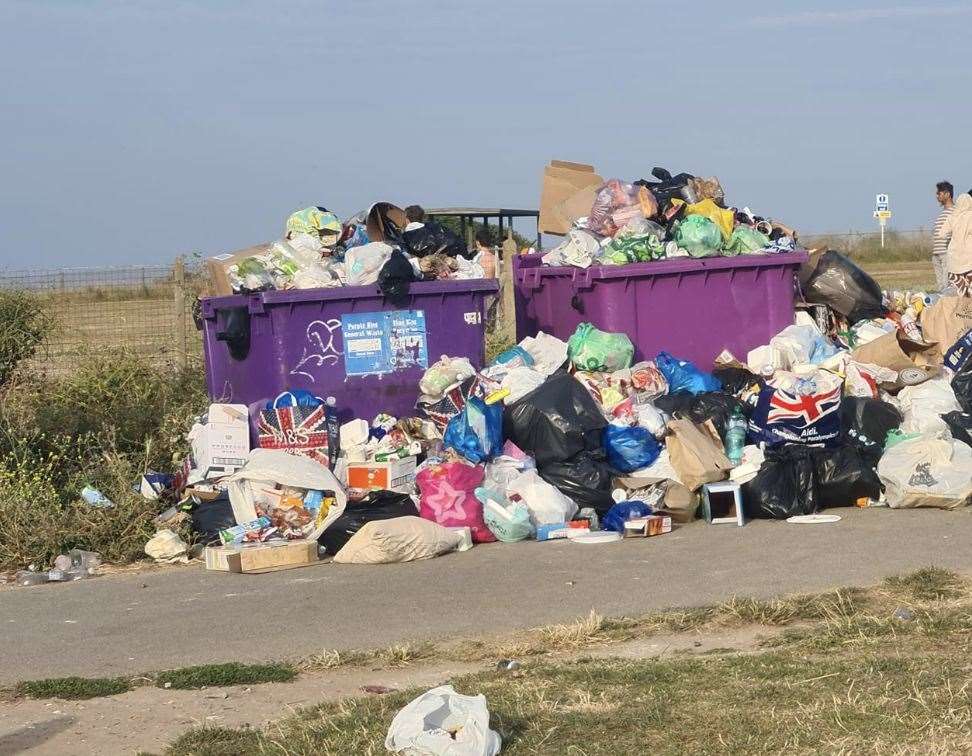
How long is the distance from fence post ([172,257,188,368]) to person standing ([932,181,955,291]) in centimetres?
651

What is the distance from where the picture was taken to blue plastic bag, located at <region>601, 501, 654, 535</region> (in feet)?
25.9

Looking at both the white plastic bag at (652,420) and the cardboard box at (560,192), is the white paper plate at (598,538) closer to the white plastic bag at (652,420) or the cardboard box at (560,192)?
the white plastic bag at (652,420)

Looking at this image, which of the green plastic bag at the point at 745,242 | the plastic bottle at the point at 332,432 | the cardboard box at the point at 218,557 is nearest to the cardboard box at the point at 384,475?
the plastic bottle at the point at 332,432

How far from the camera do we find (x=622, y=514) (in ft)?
26.0

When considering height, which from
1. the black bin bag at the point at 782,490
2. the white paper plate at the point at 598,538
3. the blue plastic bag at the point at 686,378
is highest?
the blue plastic bag at the point at 686,378

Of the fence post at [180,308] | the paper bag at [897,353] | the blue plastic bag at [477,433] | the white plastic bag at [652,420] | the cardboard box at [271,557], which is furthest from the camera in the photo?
the fence post at [180,308]

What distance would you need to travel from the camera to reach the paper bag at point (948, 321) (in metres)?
10.2

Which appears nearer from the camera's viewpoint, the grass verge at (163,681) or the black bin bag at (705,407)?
the grass verge at (163,681)

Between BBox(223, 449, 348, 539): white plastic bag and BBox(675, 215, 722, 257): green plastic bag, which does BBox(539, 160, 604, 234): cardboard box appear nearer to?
BBox(675, 215, 722, 257): green plastic bag

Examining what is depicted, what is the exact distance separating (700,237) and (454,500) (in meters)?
3.43

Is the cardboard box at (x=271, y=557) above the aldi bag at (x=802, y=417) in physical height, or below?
below

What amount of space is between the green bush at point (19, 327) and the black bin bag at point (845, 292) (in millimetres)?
6278

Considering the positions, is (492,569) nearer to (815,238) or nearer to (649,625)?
(649,625)

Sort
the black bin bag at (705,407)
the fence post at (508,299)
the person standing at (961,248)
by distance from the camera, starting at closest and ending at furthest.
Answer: the black bin bag at (705,407)
the person standing at (961,248)
the fence post at (508,299)
